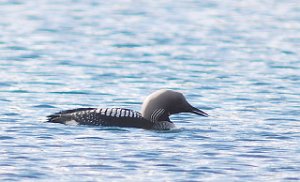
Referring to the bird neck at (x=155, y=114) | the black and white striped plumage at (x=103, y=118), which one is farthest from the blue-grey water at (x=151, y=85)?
the bird neck at (x=155, y=114)

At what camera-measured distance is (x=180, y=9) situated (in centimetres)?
3369

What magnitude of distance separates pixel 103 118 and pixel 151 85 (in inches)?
182

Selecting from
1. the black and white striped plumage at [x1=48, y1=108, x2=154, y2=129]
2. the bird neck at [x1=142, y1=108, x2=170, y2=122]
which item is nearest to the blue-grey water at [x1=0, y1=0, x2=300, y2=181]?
the black and white striped plumage at [x1=48, y1=108, x2=154, y2=129]

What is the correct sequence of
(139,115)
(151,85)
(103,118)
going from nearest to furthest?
1. (103,118)
2. (139,115)
3. (151,85)

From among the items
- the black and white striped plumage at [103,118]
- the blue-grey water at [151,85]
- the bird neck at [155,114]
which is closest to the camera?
the blue-grey water at [151,85]

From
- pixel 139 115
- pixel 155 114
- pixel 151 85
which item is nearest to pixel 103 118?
pixel 139 115

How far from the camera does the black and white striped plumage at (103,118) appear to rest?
14.2 metres

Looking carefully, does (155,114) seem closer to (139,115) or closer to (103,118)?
(139,115)

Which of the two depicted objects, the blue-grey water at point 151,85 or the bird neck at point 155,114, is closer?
the blue-grey water at point 151,85

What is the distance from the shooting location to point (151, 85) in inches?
739

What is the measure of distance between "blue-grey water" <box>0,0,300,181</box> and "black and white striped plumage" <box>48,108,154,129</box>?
0.33 ft

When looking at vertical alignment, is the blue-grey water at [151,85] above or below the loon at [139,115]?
below

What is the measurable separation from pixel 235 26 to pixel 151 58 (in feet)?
22.0

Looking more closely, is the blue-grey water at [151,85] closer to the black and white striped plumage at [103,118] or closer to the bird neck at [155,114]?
the black and white striped plumage at [103,118]
